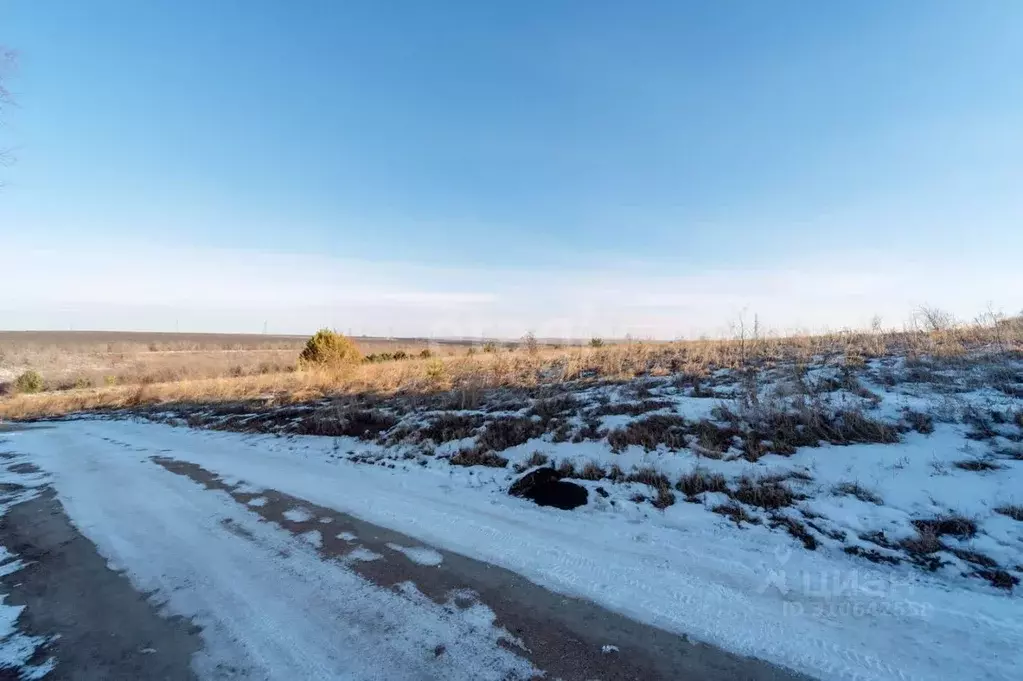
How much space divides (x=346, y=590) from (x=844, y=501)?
14.8ft

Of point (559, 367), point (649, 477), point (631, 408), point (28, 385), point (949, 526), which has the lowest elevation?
point (28, 385)

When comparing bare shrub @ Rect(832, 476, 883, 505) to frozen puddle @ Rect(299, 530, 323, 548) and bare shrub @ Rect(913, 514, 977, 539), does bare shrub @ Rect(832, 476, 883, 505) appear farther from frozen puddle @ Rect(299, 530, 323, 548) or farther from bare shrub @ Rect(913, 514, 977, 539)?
frozen puddle @ Rect(299, 530, 323, 548)

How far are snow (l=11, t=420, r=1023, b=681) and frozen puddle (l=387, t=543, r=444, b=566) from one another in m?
0.16

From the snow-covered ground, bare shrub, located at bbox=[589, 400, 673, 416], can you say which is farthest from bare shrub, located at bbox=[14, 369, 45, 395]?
bare shrub, located at bbox=[589, 400, 673, 416]

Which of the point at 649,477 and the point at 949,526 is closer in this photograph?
the point at 949,526

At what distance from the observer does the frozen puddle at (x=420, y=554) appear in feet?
12.2

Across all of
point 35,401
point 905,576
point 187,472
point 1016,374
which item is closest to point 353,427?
point 187,472

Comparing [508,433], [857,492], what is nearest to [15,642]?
[508,433]

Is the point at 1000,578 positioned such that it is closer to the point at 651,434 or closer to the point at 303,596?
the point at 651,434

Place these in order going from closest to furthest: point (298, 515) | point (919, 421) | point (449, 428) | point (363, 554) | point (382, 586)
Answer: point (382, 586) → point (363, 554) → point (298, 515) → point (919, 421) → point (449, 428)

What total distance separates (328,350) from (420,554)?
2002 centimetres

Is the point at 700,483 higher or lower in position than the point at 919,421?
lower

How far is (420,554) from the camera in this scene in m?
3.87

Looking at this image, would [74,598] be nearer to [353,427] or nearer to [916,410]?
Answer: [353,427]
